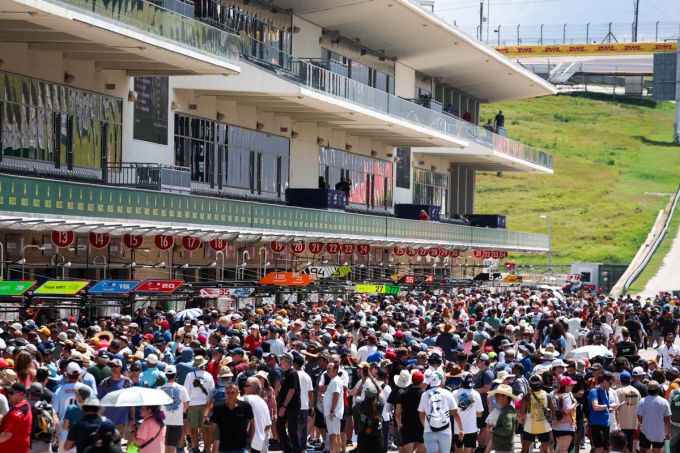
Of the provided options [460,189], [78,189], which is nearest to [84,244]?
[78,189]

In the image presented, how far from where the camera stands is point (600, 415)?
63.6 feet

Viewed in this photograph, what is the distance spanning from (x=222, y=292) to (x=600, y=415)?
13.3 metres

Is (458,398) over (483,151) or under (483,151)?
under

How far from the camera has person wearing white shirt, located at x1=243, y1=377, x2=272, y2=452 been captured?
650 inches

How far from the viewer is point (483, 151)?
69.3 m

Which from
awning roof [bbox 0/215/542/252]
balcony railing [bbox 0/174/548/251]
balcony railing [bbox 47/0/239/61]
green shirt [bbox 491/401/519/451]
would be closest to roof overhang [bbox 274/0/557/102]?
balcony railing [bbox 0/174/548/251]

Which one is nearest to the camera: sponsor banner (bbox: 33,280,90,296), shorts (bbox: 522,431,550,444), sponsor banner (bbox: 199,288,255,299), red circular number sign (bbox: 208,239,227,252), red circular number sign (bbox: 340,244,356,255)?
shorts (bbox: 522,431,550,444)

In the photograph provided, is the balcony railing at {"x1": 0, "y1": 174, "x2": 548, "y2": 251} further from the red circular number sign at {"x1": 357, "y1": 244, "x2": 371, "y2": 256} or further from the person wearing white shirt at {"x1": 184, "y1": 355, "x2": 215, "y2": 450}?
the person wearing white shirt at {"x1": 184, "y1": 355, "x2": 215, "y2": 450}

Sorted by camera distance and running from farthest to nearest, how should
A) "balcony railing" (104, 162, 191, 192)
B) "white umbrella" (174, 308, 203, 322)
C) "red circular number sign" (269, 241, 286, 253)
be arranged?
"red circular number sign" (269, 241, 286, 253)
"balcony railing" (104, 162, 191, 192)
"white umbrella" (174, 308, 203, 322)

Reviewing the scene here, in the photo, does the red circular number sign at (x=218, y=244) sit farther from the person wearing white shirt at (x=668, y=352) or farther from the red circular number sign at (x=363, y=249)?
the person wearing white shirt at (x=668, y=352)

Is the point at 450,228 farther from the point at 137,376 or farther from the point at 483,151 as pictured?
the point at 137,376

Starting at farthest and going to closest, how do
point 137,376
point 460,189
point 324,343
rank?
point 460,189 → point 324,343 → point 137,376

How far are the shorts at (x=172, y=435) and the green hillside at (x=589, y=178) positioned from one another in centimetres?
9041

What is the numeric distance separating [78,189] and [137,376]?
13.5m
